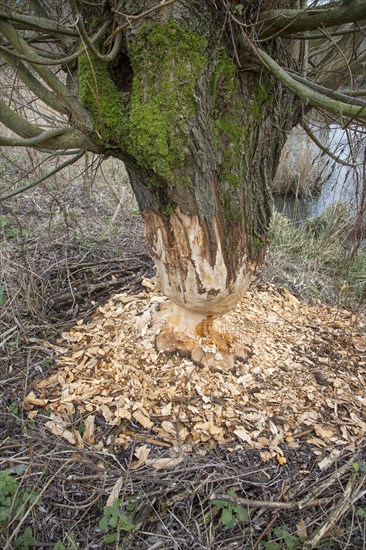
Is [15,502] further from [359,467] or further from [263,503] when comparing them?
[359,467]

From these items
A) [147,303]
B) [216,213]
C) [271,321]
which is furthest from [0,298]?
[271,321]

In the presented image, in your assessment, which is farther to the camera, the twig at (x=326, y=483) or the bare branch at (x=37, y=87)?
the twig at (x=326, y=483)

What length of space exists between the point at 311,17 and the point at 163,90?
1.71 feet

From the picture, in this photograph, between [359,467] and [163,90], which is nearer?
[163,90]

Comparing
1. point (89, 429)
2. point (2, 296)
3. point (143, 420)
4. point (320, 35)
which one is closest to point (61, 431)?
point (89, 429)

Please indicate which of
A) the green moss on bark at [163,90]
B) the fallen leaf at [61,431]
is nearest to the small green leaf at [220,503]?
the fallen leaf at [61,431]

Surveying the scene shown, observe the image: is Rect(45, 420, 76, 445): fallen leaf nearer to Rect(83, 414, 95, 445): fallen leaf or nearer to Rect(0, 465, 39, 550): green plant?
Rect(83, 414, 95, 445): fallen leaf

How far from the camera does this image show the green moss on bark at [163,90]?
52.7 inches

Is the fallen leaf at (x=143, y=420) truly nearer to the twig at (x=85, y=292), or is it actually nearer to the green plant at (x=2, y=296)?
the twig at (x=85, y=292)

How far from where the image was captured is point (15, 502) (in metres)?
1.40

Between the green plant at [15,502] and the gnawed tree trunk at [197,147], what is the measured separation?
0.98m

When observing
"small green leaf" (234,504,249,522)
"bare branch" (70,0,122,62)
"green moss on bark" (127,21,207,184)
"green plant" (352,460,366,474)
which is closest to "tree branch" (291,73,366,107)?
"green moss on bark" (127,21,207,184)

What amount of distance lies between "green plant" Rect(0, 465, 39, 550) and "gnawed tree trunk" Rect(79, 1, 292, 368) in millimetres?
980

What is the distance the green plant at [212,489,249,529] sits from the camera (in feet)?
4.47
